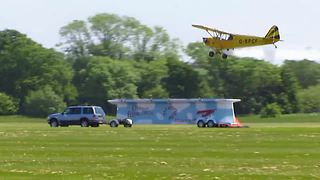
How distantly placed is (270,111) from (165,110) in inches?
2033

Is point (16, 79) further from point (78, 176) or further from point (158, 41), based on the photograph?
point (78, 176)

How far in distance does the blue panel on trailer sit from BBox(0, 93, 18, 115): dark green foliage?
2096 inches

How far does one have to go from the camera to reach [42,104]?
148 metres

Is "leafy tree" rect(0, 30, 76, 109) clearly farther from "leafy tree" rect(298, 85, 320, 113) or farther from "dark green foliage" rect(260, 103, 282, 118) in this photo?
"leafy tree" rect(298, 85, 320, 113)

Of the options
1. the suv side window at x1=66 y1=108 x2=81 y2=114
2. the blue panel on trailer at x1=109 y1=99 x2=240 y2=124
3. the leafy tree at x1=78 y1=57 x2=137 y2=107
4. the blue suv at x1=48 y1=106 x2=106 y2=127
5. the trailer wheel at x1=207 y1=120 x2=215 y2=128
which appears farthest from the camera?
the leafy tree at x1=78 y1=57 x2=137 y2=107

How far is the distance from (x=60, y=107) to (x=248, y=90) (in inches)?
1419

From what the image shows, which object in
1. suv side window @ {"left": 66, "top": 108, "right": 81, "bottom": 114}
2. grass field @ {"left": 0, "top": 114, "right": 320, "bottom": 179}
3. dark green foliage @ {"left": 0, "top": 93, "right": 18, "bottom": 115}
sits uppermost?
dark green foliage @ {"left": 0, "top": 93, "right": 18, "bottom": 115}

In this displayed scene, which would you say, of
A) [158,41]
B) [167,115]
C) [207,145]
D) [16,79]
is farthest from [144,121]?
[158,41]

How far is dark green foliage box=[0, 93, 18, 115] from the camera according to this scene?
14651cm

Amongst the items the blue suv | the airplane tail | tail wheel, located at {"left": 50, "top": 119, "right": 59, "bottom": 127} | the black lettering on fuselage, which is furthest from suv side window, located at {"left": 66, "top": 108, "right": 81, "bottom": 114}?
the airplane tail

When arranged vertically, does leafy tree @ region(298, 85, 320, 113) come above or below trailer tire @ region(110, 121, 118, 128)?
above

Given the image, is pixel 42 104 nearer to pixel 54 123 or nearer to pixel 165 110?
pixel 165 110

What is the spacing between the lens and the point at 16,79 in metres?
A: 161

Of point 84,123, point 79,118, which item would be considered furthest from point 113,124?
point 79,118
